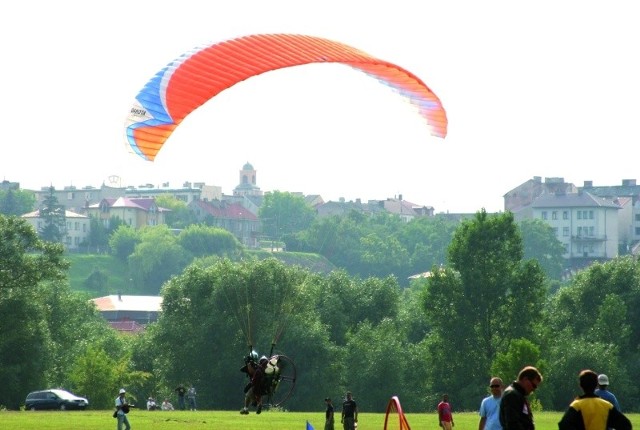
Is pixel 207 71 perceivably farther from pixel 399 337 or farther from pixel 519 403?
pixel 399 337

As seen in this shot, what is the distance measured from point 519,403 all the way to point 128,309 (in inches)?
6592

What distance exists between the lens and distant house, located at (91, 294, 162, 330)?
175 metres

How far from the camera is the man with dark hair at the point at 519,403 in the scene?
42.5 feet

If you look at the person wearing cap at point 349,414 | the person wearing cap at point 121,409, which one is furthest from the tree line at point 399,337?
the person wearing cap at point 349,414

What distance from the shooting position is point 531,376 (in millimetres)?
13023

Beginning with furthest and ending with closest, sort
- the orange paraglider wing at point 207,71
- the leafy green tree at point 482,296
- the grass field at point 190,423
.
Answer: the leafy green tree at point 482,296 → the grass field at point 190,423 → the orange paraglider wing at point 207,71

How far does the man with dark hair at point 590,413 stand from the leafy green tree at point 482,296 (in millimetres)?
60223

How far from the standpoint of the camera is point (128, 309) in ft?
585

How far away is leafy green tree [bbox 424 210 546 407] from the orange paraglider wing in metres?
49.0

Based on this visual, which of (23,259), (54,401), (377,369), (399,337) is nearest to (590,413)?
(54,401)

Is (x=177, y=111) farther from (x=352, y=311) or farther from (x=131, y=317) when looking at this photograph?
(x=131, y=317)

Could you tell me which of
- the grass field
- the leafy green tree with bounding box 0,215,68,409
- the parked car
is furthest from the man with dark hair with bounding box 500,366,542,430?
the leafy green tree with bounding box 0,215,68,409

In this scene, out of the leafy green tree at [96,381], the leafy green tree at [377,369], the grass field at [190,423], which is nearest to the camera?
the grass field at [190,423]

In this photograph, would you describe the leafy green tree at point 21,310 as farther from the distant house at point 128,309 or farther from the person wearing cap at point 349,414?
the distant house at point 128,309
